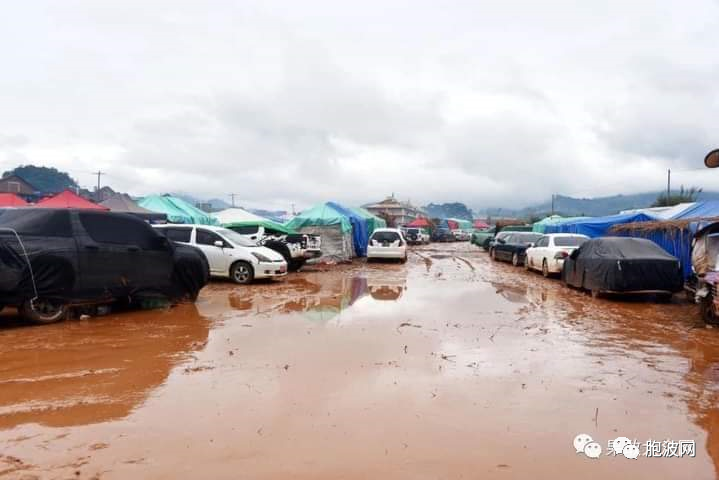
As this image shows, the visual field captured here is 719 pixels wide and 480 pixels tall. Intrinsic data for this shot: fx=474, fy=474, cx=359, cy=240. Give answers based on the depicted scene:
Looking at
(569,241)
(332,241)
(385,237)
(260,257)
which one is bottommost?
(260,257)

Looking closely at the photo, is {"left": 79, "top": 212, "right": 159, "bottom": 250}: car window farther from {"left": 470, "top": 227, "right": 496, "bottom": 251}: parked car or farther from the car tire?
{"left": 470, "top": 227, "right": 496, "bottom": 251}: parked car

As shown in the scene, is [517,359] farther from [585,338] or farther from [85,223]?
[85,223]

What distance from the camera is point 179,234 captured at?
1374 centimetres

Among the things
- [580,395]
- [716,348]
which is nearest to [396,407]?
[580,395]

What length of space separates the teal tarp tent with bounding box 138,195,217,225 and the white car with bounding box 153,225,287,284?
11.2 m

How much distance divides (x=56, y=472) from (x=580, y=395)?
4.62 metres

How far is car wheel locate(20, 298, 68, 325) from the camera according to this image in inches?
291

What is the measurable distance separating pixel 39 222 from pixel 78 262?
0.89 meters

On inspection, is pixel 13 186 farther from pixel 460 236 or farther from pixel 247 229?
pixel 460 236

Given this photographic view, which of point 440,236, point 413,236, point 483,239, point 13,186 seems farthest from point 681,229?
point 13,186

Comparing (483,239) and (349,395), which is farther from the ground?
(483,239)

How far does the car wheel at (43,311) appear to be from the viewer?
24.2 ft

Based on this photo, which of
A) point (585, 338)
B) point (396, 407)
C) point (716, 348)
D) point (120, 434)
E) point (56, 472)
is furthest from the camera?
point (585, 338)

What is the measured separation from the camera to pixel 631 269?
11.0 m
